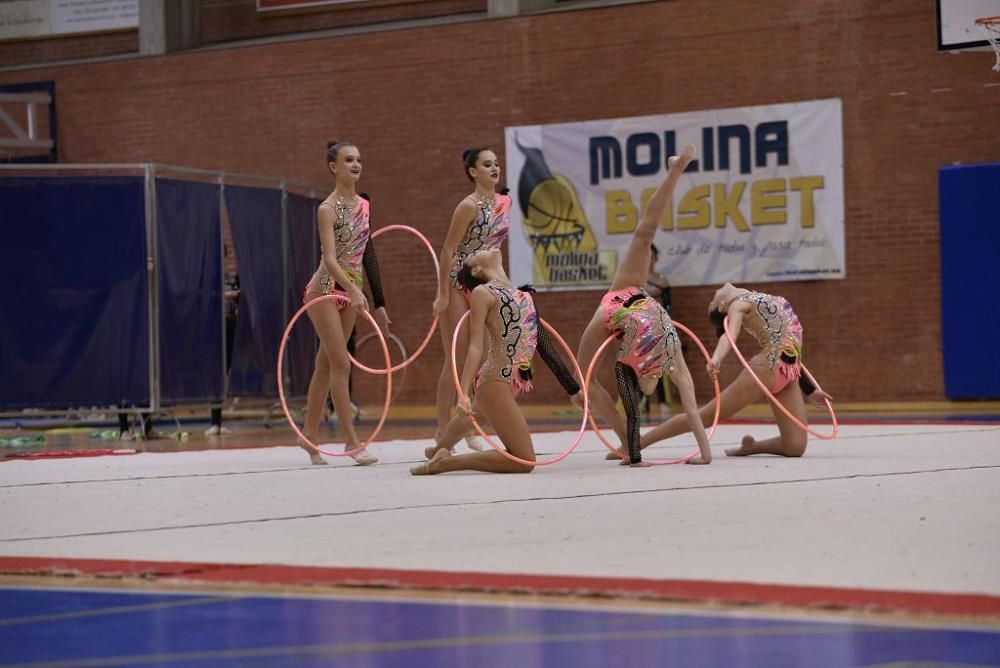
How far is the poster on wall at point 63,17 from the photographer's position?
Result: 19.6m

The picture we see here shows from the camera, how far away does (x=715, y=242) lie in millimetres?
16266

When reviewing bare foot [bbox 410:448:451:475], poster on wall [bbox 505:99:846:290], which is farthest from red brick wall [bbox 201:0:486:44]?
bare foot [bbox 410:448:451:475]

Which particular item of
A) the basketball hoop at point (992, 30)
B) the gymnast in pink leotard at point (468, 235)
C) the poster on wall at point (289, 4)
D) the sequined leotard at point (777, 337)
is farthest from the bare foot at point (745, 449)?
the poster on wall at point (289, 4)

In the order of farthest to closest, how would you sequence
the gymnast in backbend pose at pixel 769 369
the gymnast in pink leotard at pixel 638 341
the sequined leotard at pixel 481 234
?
the sequined leotard at pixel 481 234 < the gymnast in backbend pose at pixel 769 369 < the gymnast in pink leotard at pixel 638 341

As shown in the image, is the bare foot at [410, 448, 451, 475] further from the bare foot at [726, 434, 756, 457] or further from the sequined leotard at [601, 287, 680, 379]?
the bare foot at [726, 434, 756, 457]

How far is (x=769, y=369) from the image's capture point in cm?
872

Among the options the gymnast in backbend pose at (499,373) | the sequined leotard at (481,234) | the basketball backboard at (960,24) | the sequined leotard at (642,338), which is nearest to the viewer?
the gymnast in backbend pose at (499,373)

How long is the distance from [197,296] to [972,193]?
768 cm

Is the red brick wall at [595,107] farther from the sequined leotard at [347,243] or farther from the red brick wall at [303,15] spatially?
the sequined leotard at [347,243]

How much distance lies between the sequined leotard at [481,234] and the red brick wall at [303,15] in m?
9.41

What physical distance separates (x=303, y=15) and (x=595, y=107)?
4.39m

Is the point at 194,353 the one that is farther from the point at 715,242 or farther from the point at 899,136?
the point at 899,136

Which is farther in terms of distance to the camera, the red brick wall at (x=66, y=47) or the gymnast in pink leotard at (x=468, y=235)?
the red brick wall at (x=66, y=47)

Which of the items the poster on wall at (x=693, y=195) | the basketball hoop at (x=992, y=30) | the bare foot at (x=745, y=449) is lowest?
the bare foot at (x=745, y=449)
